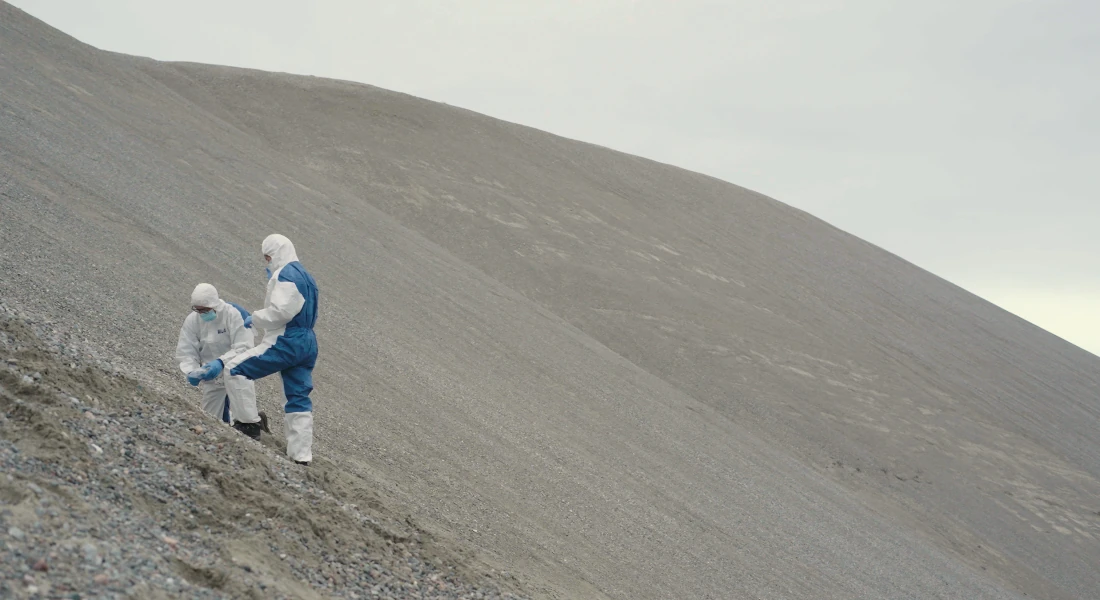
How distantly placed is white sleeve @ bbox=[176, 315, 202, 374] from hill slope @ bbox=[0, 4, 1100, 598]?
1.85 metres

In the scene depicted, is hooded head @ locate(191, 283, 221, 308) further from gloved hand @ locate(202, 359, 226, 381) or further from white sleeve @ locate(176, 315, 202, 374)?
gloved hand @ locate(202, 359, 226, 381)

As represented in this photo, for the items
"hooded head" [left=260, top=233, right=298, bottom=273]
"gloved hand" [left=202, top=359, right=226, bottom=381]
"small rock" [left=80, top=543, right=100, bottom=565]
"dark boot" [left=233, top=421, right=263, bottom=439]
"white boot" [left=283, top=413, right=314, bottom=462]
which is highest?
"hooded head" [left=260, top=233, right=298, bottom=273]

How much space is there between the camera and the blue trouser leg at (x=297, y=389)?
23.9 ft

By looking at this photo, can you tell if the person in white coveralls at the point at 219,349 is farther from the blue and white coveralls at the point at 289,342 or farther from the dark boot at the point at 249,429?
the blue and white coveralls at the point at 289,342

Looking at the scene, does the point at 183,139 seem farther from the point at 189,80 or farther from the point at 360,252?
the point at 189,80

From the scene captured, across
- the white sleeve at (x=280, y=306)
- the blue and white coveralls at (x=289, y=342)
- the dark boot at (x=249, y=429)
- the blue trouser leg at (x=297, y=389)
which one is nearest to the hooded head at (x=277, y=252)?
the blue and white coveralls at (x=289, y=342)

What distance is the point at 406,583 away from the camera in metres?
6.17

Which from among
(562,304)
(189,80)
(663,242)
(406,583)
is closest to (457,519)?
(406,583)

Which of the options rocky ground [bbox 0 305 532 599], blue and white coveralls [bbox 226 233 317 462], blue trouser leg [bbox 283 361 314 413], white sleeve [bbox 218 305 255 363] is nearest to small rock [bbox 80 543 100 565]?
rocky ground [bbox 0 305 532 599]

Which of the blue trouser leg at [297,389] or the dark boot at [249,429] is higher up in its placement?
the blue trouser leg at [297,389]

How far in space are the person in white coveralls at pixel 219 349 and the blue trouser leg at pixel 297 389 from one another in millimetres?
279

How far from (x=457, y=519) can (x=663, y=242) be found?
2617cm

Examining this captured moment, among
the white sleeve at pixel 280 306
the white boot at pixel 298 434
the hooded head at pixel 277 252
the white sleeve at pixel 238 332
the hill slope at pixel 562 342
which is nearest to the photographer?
the white sleeve at pixel 280 306

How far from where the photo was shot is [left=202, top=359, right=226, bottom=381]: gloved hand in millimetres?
7090
